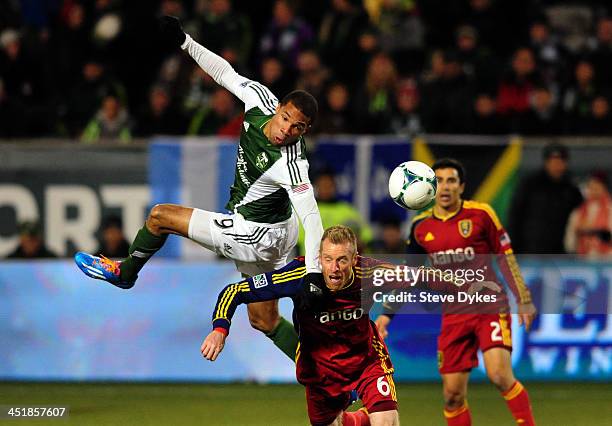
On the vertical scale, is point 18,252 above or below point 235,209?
below

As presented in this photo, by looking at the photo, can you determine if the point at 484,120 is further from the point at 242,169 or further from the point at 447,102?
the point at 242,169

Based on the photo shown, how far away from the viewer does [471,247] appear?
8711 mm

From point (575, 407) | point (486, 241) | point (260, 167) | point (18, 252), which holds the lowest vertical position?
point (575, 407)

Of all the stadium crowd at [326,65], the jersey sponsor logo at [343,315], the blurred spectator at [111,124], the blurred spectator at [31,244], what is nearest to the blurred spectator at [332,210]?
the stadium crowd at [326,65]

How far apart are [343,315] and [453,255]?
150cm

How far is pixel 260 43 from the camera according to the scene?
15.2 m

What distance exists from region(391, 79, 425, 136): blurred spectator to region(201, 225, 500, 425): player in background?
5.69m

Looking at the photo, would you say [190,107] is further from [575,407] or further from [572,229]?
[575,407]

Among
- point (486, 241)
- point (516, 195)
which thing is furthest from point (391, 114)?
point (486, 241)

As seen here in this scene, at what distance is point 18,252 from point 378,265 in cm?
617

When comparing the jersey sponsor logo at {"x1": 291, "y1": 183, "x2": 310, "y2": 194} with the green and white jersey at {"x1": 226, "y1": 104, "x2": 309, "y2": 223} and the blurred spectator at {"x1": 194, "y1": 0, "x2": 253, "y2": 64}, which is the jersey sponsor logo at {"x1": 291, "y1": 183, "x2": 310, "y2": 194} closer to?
the green and white jersey at {"x1": 226, "y1": 104, "x2": 309, "y2": 223}

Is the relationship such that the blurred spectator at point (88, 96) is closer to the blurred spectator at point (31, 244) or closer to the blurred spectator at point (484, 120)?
the blurred spectator at point (31, 244)

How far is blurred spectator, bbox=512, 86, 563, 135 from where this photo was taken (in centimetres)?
1356

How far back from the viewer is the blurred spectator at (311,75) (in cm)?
1350
